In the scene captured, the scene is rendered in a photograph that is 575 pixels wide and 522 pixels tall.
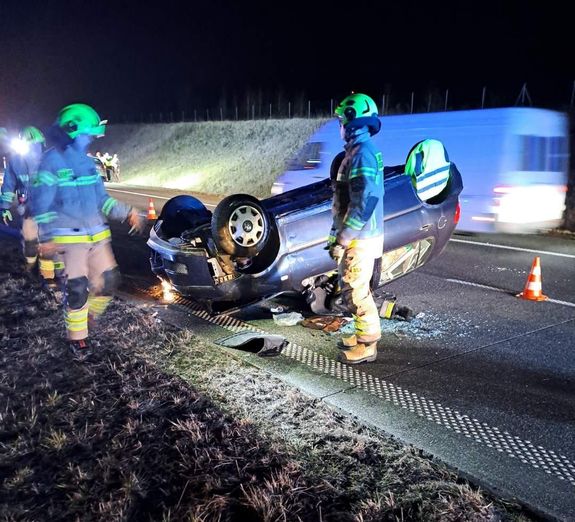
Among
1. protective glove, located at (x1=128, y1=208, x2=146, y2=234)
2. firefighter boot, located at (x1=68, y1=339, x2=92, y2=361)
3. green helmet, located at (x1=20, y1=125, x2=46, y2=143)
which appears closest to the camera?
firefighter boot, located at (x1=68, y1=339, x2=92, y2=361)

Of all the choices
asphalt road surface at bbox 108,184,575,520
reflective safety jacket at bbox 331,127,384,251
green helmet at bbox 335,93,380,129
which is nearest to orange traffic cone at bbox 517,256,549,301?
asphalt road surface at bbox 108,184,575,520

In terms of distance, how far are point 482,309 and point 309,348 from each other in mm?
2214

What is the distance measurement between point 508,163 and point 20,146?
790cm

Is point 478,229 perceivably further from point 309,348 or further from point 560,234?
point 309,348

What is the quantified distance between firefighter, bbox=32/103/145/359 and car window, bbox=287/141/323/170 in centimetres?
818

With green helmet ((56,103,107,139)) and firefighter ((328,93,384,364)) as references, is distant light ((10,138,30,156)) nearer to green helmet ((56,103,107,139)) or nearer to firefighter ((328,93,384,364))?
green helmet ((56,103,107,139))

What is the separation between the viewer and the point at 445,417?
130 inches

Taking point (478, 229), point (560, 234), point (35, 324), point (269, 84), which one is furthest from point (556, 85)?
point (35, 324)

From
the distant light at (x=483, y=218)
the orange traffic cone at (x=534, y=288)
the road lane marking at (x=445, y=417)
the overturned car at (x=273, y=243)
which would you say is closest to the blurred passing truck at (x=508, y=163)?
the distant light at (x=483, y=218)

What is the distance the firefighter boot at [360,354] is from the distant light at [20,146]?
16.6 ft

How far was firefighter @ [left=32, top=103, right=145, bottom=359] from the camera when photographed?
409cm

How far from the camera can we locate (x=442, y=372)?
157 inches

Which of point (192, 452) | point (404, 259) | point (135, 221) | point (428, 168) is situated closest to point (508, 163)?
point (428, 168)

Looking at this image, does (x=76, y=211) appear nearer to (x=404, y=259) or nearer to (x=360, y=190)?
(x=360, y=190)
